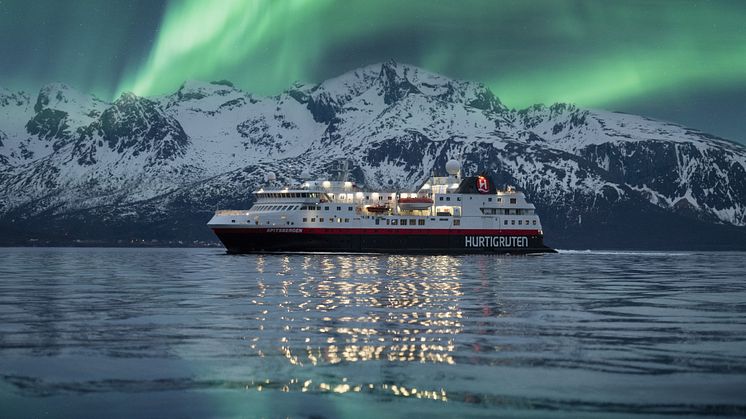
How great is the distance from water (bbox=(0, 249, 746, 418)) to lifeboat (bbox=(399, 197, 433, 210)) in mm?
93466

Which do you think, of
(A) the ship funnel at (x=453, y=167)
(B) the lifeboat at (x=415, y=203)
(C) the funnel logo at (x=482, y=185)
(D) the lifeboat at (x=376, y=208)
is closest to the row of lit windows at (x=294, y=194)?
(D) the lifeboat at (x=376, y=208)

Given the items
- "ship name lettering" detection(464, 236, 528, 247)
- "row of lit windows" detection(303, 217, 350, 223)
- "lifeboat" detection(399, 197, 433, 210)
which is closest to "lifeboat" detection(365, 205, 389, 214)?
"lifeboat" detection(399, 197, 433, 210)

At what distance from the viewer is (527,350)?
25.5 m

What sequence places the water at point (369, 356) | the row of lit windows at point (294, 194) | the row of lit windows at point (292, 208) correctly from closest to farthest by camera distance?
the water at point (369, 356) → the row of lit windows at point (292, 208) → the row of lit windows at point (294, 194)

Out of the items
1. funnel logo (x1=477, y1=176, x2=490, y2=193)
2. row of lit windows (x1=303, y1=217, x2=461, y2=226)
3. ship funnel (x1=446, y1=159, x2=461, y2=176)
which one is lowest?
row of lit windows (x1=303, y1=217, x2=461, y2=226)

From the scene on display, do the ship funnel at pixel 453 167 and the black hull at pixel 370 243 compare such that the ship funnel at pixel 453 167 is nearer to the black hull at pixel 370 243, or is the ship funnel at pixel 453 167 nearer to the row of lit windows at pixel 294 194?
the black hull at pixel 370 243

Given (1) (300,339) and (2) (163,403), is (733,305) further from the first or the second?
(2) (163,403)

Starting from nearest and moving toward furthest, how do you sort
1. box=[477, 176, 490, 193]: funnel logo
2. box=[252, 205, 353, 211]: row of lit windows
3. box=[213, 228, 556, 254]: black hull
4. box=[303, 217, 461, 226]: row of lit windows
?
box=[213, 228, 556, 254]: black hull
box=[303, 217, 461, 226]: row of lit windows
box=[252, 205, 353, 211]: row of lit windows
box=[477, 176, 490, 193]: funnel logo

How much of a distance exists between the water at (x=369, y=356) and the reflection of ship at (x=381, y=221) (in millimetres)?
86800

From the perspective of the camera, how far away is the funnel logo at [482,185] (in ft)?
465

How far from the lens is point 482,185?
14212 centimetres

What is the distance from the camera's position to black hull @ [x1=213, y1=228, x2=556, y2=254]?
131 metres

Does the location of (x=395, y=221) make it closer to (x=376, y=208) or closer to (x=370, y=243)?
(x=376, y=208)

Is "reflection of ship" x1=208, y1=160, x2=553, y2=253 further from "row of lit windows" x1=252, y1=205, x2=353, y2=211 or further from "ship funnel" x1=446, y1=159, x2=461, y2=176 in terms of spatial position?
"ship funnel" x1=446, y1=159, x2=461, y2=176
